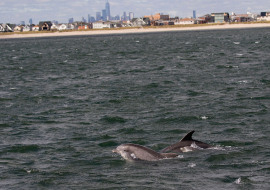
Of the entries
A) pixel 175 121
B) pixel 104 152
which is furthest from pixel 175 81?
pixel 104 152

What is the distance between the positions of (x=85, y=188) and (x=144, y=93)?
59.0 ft

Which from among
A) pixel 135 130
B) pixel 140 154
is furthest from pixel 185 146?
pixel 135 130

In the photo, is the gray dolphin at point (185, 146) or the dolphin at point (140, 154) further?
the gray dolphin at point (185, 146)

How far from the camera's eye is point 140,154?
16.5m

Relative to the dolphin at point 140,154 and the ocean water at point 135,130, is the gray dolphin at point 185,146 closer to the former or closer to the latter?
the ocean water at point 135,130

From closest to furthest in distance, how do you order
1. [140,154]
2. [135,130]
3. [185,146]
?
[140,154]
[185,146]
[135,130]

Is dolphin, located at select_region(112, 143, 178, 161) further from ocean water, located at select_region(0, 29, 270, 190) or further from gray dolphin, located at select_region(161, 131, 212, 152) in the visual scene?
gray dolphin, located at select_region(161, 131, 212, 152)

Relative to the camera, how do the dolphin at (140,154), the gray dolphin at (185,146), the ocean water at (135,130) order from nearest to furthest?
1. the ocean water at (135,130)
2. the dolphin at (140,154)
3. the gray dolphin at (185,146)

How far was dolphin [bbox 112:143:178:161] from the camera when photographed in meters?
16.5

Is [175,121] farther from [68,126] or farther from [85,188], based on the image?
[85,188]

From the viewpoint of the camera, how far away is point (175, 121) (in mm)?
23234

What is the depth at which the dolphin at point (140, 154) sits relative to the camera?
54.0 ft

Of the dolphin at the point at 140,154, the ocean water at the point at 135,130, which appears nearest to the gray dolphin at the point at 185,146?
the ocean water at the point at 135,130

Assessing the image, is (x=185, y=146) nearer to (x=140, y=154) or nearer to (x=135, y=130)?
(x=140, y=154)
